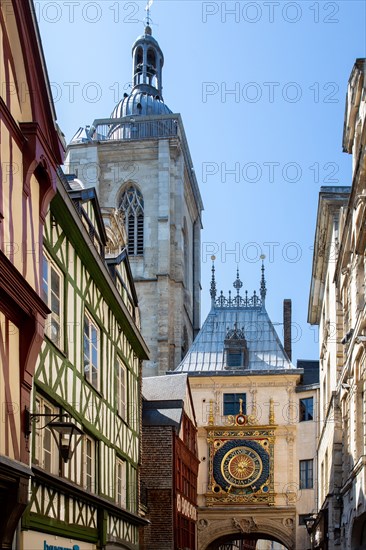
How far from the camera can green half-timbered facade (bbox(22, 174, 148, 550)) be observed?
14.2 meters

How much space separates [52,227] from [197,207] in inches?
2058

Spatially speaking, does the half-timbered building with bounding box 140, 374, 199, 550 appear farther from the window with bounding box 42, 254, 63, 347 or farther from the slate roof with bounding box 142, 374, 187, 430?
the window with bounding box 42, 254, 63, 347

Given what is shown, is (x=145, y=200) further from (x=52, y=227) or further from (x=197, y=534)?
(x=52, y=227)

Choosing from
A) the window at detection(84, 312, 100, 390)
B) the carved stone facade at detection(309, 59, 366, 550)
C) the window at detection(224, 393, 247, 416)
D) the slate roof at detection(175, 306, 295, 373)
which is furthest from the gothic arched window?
the window at detection(84, 312, 100, 390)

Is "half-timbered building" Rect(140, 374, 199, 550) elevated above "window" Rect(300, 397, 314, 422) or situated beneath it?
situated beneath

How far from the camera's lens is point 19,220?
11.4 metres

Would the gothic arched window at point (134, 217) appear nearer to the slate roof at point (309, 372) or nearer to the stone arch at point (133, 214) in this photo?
the stone arch at point (133, 214)

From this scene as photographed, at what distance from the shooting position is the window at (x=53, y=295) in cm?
1450

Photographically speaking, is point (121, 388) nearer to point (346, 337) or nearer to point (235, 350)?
point (346, 337)

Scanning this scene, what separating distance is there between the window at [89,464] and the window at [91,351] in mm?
1051

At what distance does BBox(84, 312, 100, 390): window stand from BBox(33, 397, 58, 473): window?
2.62 m

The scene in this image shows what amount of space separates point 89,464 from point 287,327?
34066 millimetres

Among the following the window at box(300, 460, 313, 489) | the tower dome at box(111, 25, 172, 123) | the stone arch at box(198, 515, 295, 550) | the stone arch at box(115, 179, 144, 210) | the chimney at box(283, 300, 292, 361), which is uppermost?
the tower dome at box(111, 25, 172, 123)

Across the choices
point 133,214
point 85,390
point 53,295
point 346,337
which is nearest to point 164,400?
point 346,337
